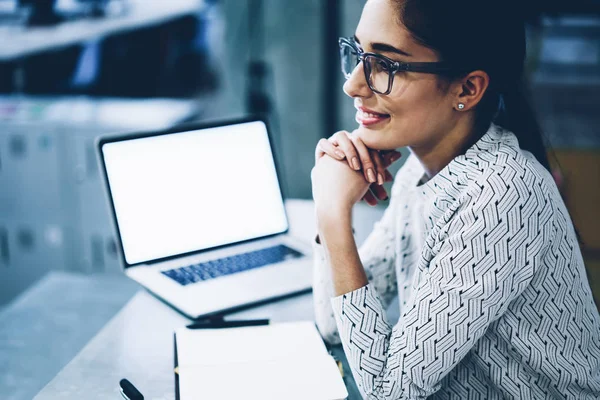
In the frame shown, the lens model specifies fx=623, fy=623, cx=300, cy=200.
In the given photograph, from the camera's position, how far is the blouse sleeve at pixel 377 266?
111 cm

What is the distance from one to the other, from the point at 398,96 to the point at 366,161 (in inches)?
5.9

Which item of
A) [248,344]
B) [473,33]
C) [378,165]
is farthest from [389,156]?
[248,344]

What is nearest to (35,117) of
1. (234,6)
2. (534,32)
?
(234,6)

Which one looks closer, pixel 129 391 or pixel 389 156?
pixel 129 391

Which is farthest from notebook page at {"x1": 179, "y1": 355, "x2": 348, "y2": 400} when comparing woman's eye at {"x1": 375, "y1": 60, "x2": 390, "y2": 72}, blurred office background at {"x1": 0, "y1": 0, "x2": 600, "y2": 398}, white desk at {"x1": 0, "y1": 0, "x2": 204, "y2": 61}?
white desk at {"x1": 0, "y1": 0, "x2": 204, "y2": 61}

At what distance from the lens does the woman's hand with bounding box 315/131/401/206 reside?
3.46ft

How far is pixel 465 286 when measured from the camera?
2.72ft

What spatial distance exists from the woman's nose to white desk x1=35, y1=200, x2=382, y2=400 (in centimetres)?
45

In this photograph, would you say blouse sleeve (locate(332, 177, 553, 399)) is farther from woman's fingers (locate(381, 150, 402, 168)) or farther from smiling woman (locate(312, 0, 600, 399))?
woman's fingers (locate(381, 150, 402, 168))

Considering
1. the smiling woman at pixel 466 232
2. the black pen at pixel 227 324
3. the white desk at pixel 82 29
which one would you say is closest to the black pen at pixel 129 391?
the black pen at pixel 227 324

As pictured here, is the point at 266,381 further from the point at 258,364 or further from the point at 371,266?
the point at 371,266

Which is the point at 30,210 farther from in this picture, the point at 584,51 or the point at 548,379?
the point at 584,51

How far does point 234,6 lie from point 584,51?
1657 mm

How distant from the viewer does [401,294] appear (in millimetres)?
1090
